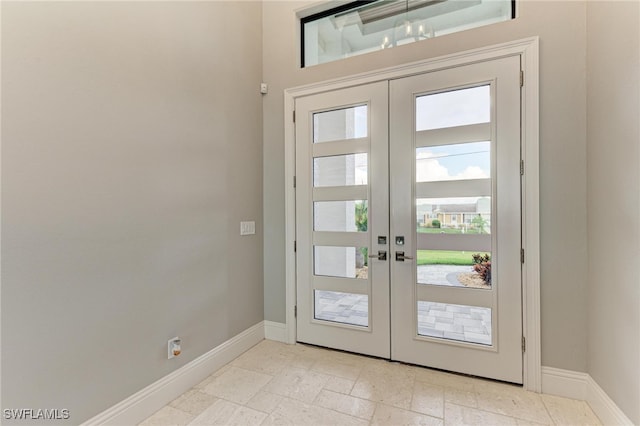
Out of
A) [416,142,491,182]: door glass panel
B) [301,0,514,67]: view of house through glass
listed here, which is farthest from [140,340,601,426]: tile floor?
[301,0,514,67]: view of house through glass

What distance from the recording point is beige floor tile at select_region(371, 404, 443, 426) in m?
1.73

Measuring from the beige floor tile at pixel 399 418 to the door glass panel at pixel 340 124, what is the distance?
81.2 inches

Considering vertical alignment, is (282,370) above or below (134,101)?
below

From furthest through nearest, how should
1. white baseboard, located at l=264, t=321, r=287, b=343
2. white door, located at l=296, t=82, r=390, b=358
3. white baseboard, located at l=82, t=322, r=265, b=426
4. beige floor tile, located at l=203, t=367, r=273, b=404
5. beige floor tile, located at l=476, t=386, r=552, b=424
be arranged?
white baseboard, located at l=264, t=321, r=287, b=343 < white door, located at l=296, t=82, r=390, b=358 < beige floor tile, located at l=203, t=367, r=273, b=404 < beige floor tile, located at l=476, t=386, r=552, b=424 < white baseboard, located at l=82, t=322, r=265, b=426

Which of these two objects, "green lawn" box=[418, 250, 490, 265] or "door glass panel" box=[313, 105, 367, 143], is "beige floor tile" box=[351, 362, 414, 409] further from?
"door glass panel" box=[313, 105, 367, 143]

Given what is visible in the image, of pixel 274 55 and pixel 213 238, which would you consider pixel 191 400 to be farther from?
pixel 274 55

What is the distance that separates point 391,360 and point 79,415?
6.86 feet

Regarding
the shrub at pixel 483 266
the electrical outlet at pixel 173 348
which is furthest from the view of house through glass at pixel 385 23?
the electrical outlet at pixel 173 348

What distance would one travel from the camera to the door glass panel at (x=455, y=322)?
2.18 metres

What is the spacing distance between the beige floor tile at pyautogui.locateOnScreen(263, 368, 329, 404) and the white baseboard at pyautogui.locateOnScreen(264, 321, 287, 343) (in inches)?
20.6

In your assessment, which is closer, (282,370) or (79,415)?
(79,415)

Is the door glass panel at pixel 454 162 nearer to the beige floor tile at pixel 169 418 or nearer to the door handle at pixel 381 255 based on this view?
the door handle at pixel 381 255

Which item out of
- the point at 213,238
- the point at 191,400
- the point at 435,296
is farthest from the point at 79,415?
the point at 435,296

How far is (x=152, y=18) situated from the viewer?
1.89 m
